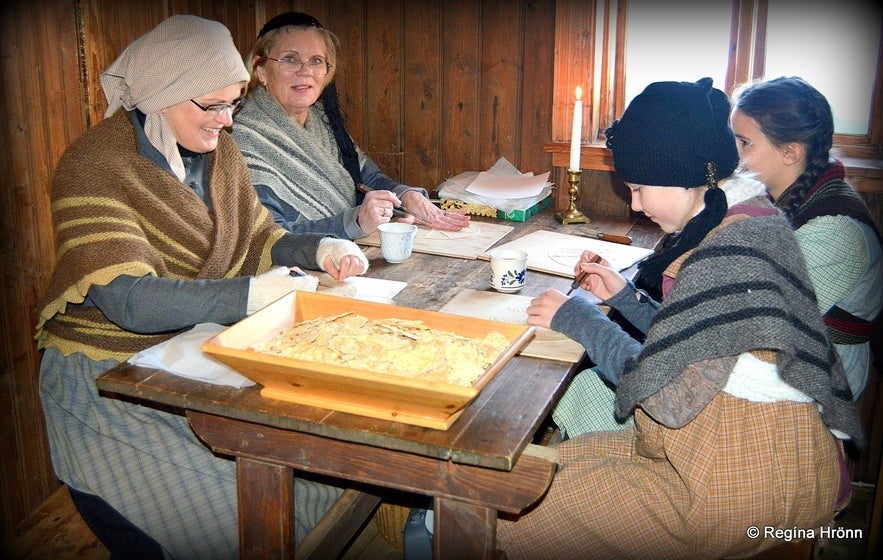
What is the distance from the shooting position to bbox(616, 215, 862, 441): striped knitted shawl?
1223 millimetres

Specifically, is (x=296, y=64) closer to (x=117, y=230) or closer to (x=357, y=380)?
(x=117, y=230)

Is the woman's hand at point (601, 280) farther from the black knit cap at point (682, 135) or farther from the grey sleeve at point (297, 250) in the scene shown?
the grey sleeve at point (297, 250)

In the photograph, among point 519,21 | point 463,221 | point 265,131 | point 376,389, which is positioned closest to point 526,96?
point 519,21

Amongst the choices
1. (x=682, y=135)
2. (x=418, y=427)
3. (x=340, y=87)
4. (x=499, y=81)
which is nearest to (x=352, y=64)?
(x=340, y=87)

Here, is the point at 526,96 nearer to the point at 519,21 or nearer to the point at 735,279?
the point at 519,21

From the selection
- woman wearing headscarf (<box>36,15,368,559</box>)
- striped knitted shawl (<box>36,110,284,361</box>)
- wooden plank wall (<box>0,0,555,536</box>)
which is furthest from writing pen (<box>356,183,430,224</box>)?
woman wearing headscarf (<box>36,15,368,559</box>)

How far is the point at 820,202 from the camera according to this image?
1.74m

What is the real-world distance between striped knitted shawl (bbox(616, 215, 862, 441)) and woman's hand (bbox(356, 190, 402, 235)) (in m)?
1.08

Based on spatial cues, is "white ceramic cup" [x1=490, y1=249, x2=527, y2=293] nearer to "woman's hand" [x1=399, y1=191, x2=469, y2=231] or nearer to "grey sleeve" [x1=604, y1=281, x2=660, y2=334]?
"grey sleeve" [x1=604, y1=281, x2=660, y2=334]

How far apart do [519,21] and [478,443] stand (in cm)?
200

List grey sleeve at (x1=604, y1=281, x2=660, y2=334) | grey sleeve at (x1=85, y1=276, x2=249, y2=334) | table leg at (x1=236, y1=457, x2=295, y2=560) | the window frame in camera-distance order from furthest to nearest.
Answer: the window frame, grey sleeve at (x1=604, y1=281, x2=660, y2=334), grey sleeve at (x1=85, y1=276, x2=249, y2=334), table leg at (x1=236, y1=457, x2=295, y2=560)

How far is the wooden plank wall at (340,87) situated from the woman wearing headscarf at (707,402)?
4.44 feet

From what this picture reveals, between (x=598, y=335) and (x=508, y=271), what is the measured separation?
37 centimetres

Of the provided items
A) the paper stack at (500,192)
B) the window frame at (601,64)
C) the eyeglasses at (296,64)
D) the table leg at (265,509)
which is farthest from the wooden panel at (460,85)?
the table leg at (265,509)
